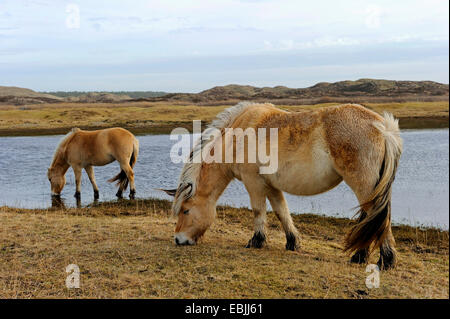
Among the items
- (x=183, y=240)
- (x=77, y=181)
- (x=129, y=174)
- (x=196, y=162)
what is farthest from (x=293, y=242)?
(x=77, y=181)

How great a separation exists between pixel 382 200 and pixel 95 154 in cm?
996

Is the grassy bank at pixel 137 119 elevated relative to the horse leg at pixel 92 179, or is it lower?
elevated

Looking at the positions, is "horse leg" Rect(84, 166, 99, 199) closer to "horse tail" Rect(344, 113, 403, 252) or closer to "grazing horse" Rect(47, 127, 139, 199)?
"grazing horse" Rect(47, 127, 139, 199)

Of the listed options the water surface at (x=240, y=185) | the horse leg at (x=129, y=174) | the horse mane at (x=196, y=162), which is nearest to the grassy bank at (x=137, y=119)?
the water surface at (x=240, y=185)

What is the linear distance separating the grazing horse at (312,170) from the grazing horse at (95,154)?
6.67m

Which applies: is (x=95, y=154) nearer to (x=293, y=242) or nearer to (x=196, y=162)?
(x=196, y=162)

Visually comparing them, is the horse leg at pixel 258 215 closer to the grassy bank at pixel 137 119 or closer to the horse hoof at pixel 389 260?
the horse hoof at pixel 389 260

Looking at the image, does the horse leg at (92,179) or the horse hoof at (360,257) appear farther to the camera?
the horse leg at (92,179)

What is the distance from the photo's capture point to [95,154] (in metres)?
12.8

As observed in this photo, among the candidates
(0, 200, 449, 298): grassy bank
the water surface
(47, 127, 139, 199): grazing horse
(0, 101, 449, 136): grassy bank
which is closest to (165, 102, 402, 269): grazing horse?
(0, 200, 449, 298): grassy bank

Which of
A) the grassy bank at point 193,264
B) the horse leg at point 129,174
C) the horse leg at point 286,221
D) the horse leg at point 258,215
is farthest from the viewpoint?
the horse leg at point 129,174

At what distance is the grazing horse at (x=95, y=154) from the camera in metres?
12.6

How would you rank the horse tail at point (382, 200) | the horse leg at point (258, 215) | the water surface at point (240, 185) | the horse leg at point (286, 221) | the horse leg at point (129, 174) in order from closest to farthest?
the horse tail at point (382, 200) → the horse leg at point (258, 215) → the horse leg at point (286, 221) → the water surface at point (240, 185) → the horse leg at point (129, 174)
